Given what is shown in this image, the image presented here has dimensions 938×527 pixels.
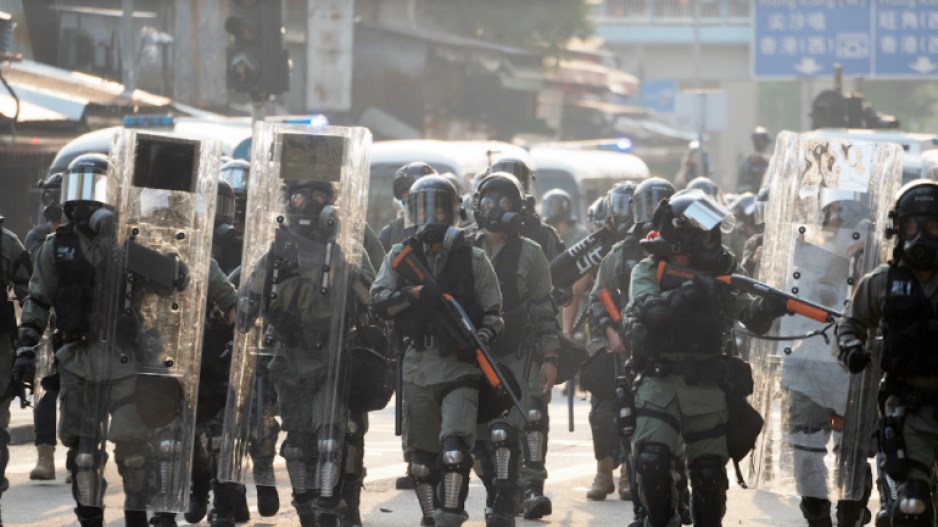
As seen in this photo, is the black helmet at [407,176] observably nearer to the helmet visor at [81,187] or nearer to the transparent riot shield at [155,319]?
the transparent riot shield at [155,319]

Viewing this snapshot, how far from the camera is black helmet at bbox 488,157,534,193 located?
10.6 metres

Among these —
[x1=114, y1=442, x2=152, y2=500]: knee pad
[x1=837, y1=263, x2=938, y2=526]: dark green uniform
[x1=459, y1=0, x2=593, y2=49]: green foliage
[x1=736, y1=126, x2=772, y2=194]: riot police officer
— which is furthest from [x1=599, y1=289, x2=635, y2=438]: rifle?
[x1=459, y1=0, x2=593, y2=49]: green foliage

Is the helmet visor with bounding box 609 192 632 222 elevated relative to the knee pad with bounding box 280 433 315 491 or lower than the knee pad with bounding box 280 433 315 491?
elevated

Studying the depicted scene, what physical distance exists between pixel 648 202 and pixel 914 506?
3072mm

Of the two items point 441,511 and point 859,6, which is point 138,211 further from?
point 859,6

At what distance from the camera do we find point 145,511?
27.1ft

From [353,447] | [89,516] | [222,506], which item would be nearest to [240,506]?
[222,506]

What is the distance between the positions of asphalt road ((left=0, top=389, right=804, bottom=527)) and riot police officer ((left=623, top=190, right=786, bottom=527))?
1.80 meters

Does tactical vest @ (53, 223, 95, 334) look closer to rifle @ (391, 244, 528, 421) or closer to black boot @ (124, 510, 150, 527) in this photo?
black boot @ (124, 510, 150, 527)

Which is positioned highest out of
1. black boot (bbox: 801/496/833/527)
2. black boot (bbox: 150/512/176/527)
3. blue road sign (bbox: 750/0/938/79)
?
blue road sign (bbox: 750/0/938/79)

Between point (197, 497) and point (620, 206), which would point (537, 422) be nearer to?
point (620, 206)

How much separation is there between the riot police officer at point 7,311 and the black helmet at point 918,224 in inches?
164

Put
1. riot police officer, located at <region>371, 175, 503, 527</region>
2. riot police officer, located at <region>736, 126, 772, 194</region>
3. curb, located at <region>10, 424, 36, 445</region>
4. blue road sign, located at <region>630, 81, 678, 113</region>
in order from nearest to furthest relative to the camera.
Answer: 1. riot police officer, located at <region>371, 175, 503, 527</region>
2. curb, located at <region>10, 424, 36, 445</region>
3. riot police officer, located at <region>736, 126, 772, 194</region>
4. blue road sign, located at <region>630, 81, 678, 113</region>

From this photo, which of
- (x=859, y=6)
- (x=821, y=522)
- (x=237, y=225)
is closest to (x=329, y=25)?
(x=859, y=6)
